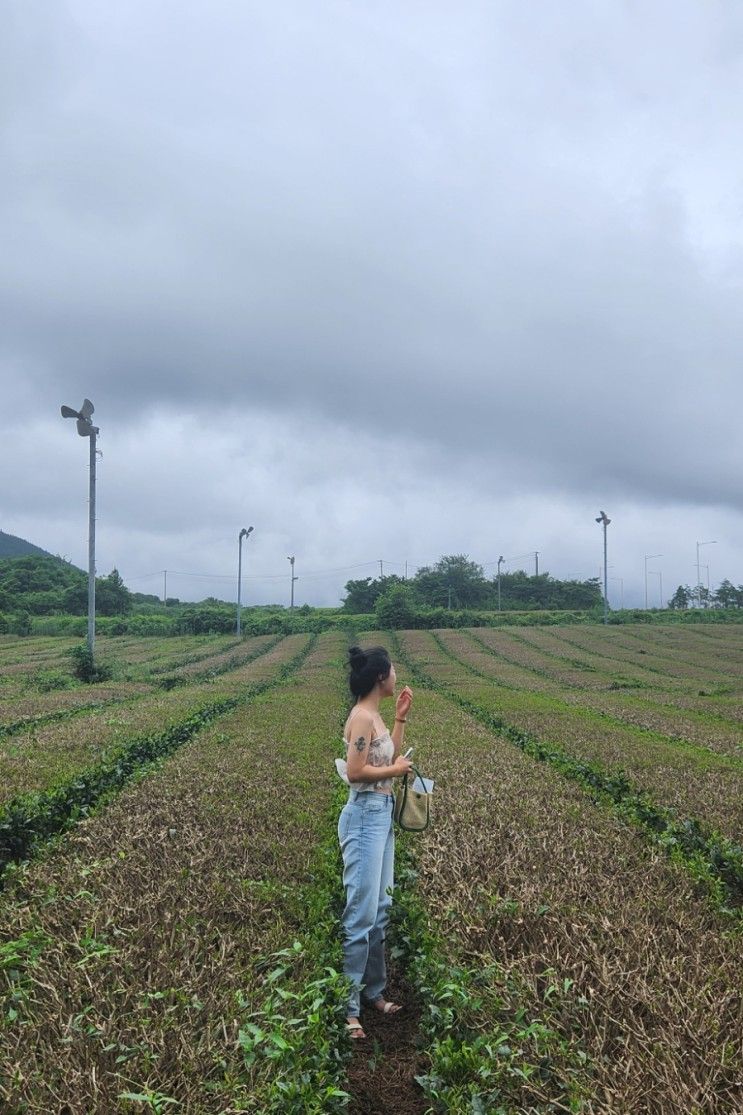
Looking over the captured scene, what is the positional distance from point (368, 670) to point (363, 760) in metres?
0.64

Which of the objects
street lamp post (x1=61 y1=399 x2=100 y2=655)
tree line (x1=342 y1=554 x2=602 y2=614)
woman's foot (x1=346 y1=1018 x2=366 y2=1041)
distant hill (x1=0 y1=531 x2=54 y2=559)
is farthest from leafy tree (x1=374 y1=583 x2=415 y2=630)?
distant hill (x1=0 y1=531 x2=54 y2=559)

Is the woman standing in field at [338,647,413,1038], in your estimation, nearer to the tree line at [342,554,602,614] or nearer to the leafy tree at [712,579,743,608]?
the tree line at [342,554,602,614]

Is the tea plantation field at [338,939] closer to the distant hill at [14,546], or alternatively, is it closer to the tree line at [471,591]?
the tree line at [471,591]

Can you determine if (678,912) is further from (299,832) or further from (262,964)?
(299,832)

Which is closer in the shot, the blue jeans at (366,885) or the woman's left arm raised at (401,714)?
the blue jeans at (366,885)

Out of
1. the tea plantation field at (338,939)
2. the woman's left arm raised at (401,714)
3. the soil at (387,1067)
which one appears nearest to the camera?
the tea plantation field at (338,939)

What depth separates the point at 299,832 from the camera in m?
7.55

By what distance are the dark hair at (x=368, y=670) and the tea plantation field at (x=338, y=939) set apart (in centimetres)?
168

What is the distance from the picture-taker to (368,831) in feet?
16.6

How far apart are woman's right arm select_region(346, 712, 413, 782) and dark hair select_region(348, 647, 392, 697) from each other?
251mm

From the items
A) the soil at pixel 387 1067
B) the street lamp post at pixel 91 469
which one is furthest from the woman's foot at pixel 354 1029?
the street lamp post at pixel 91 469

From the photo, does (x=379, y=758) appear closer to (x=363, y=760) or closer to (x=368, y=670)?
(x=363, y=760)

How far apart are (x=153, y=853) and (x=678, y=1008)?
4422 mm

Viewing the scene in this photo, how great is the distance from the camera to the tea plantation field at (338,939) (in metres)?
3.48
